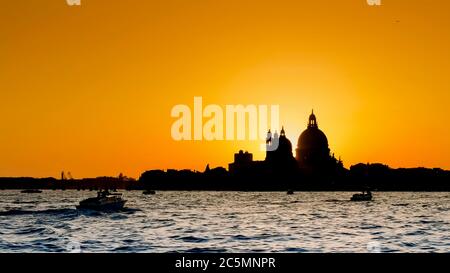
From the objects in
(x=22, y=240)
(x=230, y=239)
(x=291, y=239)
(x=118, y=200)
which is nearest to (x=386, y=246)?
(x=291, y=239)

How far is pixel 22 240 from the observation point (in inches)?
1277

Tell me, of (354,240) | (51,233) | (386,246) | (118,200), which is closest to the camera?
(386,246)

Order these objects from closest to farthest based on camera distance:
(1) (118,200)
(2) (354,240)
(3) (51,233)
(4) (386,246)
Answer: (4) (386,246), (2) (354,240), (3) (51,233), (1) (118,200)
